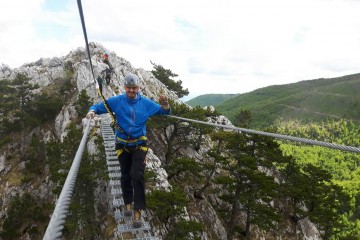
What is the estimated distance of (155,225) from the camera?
20.8 m

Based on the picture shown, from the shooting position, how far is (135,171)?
6.04 meters

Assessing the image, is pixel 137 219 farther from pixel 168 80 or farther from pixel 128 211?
pixel 168 80

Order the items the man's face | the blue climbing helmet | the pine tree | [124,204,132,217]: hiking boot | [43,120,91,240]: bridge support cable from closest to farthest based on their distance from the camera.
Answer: [43,120,91,240]: bridge support cable < the blue climbing helmet < the man's face < [124,204,132,217]: hiking boot < the pine tree

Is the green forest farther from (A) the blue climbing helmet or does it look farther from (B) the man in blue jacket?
(A) the blue climbing helmet

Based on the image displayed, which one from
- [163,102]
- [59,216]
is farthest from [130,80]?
[59,216]

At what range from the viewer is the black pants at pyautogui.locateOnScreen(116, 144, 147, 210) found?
605 cm

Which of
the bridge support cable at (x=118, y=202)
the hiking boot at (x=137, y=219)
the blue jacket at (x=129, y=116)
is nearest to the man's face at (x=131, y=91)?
the blue jacket at (x=129, y=116)

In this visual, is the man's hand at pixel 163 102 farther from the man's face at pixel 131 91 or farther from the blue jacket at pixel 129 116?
the man's face at pixel 131 91

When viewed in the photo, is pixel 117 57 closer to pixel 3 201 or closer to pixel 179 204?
pixel 3 201

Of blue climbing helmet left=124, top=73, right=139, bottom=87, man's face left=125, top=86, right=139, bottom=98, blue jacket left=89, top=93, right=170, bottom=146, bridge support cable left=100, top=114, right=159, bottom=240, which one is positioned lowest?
bridge support cable left=100, top=114, right=159, bottom=240

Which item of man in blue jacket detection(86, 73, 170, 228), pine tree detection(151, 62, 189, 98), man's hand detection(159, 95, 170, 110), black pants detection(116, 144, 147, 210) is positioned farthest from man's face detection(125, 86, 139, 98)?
pine tree detection(151, 62, 189, 98)

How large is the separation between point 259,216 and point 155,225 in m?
12.7

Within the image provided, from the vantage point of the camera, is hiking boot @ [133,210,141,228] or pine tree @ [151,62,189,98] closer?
hiking boot @ [133,210,141,228]

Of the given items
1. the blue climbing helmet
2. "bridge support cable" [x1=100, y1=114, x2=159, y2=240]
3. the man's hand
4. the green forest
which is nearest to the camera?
the blue climbing helmet
